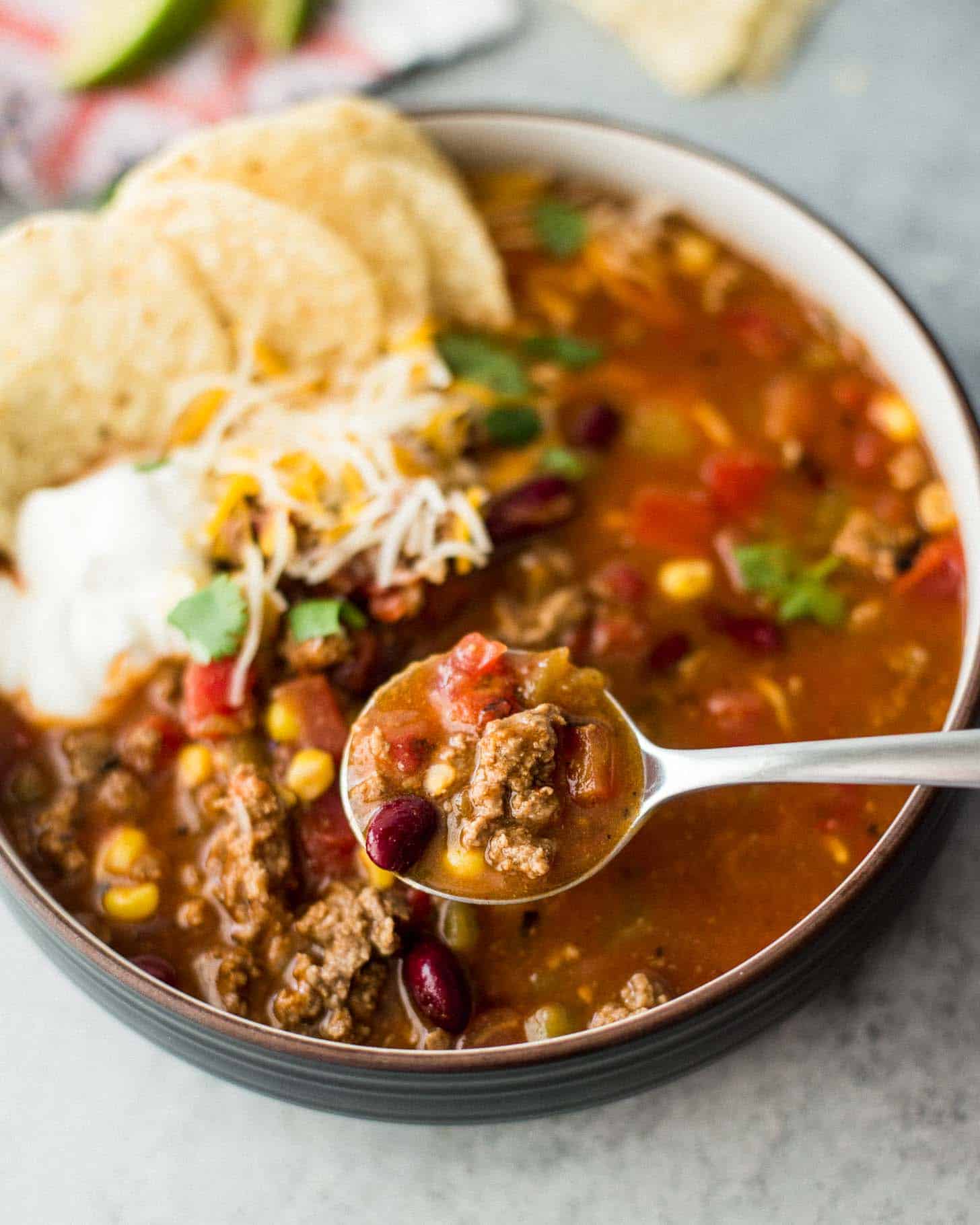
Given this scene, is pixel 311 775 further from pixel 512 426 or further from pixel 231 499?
pixel 512 426

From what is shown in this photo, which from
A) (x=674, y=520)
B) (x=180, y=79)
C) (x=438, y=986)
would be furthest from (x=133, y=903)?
(x=180, y=79)

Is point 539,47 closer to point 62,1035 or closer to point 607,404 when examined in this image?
point 607,404

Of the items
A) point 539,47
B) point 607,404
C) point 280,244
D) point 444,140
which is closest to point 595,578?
point 607,404

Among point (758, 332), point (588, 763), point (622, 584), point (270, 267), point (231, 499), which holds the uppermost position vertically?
point (270, 267)

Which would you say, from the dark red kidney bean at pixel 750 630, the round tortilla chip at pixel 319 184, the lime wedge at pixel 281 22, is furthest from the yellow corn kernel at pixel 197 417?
the lime wedge at pixel 281 22

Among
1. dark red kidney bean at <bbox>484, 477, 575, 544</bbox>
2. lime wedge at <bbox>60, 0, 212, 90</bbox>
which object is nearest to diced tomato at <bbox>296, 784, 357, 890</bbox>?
dark red kidney bean at <bbox>484, 477, 575, 544</bbox>
